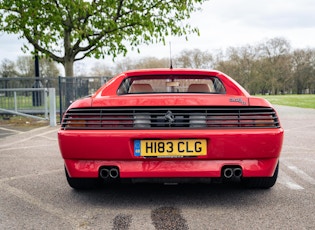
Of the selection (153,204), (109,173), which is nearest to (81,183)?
(109,173)

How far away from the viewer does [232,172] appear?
3207mm

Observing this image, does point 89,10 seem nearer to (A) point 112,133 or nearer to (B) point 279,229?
(A) point 112,133

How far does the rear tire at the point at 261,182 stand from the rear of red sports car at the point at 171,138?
45 cm

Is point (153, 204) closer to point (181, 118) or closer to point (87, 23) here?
point (181, 118)

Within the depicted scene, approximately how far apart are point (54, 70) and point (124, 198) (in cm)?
4772

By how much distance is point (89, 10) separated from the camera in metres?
13.6

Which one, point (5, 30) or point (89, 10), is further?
point (5, 30)

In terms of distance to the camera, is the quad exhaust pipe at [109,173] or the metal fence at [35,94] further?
the metal fence at [35,94]

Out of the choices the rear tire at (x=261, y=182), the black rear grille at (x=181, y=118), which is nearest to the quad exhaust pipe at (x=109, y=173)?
the black rear grille at (x=181, y=118)

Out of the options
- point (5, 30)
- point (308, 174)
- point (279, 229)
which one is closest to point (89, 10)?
point (5, 30)

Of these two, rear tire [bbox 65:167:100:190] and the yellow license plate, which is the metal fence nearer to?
rear tire [bbox 65:167:100:190]

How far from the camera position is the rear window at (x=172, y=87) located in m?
4.23

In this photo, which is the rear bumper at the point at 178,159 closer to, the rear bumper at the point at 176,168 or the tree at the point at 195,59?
the rear bumper at the point at 176,168

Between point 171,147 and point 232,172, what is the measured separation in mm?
552
